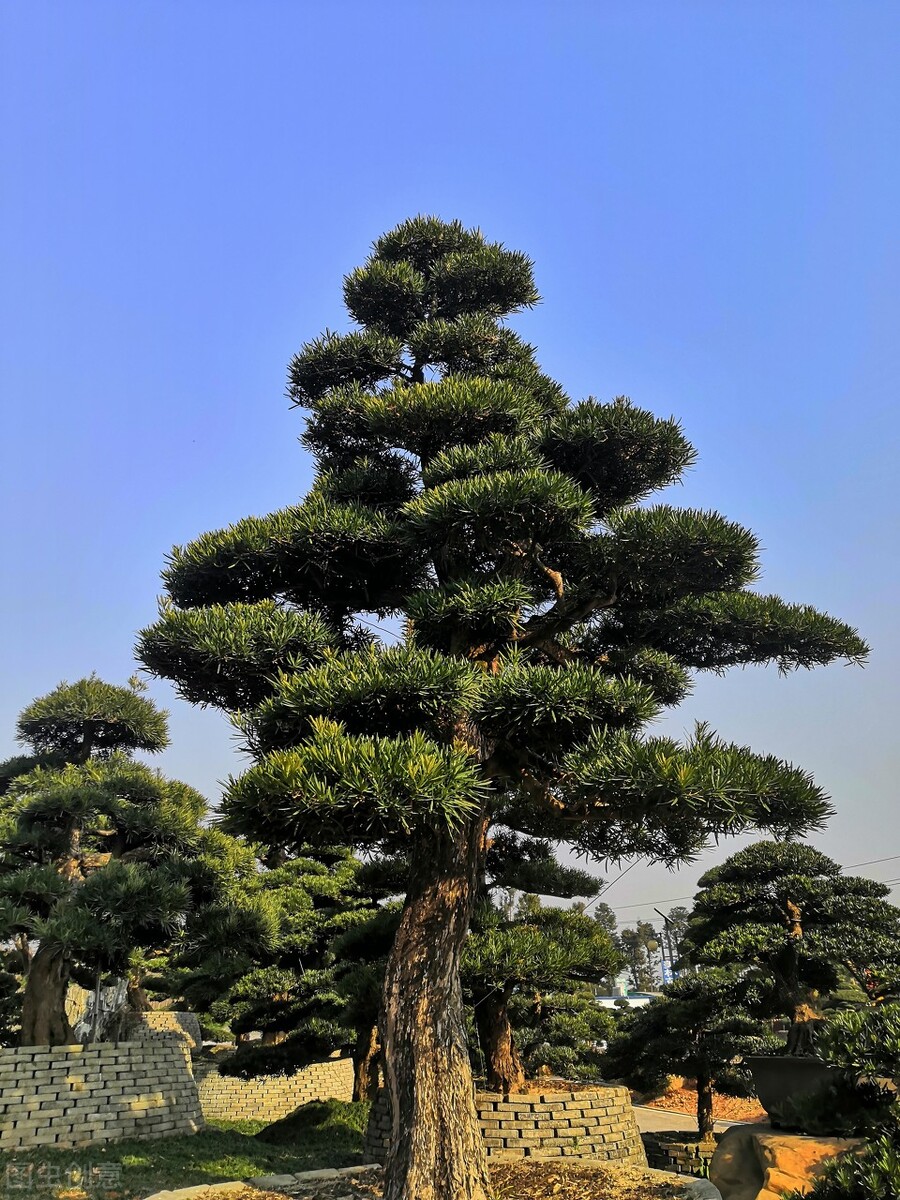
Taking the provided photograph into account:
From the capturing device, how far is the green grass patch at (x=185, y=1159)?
616 centimetres

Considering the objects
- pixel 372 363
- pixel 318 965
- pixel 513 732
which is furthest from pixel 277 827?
pixel 318 965

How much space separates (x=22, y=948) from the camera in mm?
9273

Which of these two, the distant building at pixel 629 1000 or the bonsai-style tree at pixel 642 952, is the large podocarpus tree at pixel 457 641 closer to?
the distant building at pixel 629 1000

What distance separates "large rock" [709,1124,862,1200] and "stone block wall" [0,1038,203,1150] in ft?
21.5

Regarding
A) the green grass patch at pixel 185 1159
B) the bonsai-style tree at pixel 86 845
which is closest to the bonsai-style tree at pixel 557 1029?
the green grass patch at pixel 185 1159

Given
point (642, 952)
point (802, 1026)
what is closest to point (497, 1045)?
point (802, 1026)

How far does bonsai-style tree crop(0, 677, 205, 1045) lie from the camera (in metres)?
7.83

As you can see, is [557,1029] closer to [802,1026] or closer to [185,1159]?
[802,1026]

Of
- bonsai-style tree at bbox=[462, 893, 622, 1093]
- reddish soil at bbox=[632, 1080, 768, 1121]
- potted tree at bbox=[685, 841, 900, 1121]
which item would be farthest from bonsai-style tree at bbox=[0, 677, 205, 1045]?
reddish soil at bbox=[632, 1080, 768, 1121]

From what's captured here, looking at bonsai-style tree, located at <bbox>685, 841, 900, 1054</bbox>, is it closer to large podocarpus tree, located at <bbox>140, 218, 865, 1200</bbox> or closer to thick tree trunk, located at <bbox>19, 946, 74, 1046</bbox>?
large podocarpus tree, located at <bbox>140, 218, 865, 1200</bbox>

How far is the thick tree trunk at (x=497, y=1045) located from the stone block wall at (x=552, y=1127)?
0.34 m

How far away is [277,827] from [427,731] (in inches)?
41.6

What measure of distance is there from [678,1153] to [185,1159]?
22.4 feet

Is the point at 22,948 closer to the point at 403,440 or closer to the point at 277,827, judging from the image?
the point at 277,827
